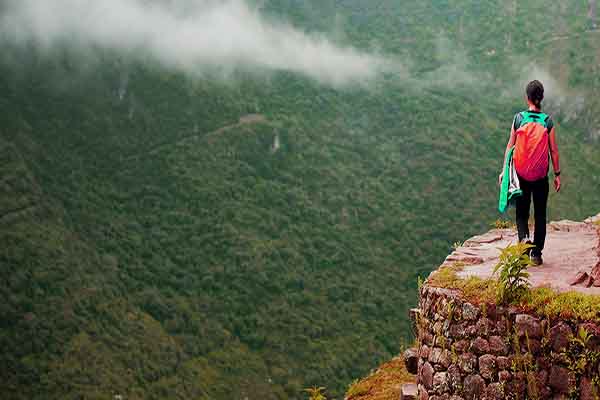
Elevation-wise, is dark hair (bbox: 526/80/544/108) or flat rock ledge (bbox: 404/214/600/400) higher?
dark hair (bbox: 526/80/544/108)

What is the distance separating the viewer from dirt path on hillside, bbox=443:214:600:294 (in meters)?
6.79

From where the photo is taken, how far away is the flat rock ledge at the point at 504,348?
6.08m

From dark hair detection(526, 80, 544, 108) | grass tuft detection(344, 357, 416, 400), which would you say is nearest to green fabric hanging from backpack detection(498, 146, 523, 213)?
dark hair detection(526, 80, 544, 108)

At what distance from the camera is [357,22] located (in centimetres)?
11775

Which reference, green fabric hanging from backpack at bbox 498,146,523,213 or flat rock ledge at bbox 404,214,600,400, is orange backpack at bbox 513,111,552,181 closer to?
green fabric hanging from backpack at bbox 498,146,523,213

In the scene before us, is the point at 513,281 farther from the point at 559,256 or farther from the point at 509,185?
the point at 559,256

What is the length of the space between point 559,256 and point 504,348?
2.13 metres

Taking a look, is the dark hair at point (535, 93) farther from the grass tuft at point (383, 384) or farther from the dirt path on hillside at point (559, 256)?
the grass tuft at point (383, 384)

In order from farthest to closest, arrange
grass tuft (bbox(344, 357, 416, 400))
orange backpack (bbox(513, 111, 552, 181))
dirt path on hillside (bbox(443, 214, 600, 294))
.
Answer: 1. grass tuft (bbox(344, 357, 416, 400))
2. orange backpack (bbox(513, 111, 552, 181))
3. dirt path on hillside (bbox(443, 214, 600, 294))

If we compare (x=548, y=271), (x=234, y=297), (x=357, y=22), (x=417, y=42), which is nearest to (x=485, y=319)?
(x=548, y=271)

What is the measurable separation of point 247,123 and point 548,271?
305ft

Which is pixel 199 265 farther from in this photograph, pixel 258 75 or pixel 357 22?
pixel 357 22

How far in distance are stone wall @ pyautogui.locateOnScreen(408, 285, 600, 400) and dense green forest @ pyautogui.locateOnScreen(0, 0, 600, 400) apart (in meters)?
56.2

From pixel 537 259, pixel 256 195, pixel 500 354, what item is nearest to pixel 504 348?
pixel 500 354
